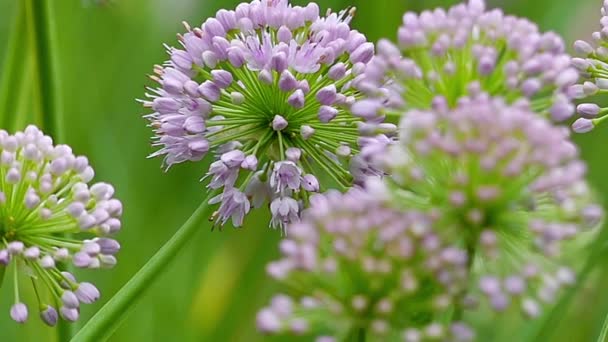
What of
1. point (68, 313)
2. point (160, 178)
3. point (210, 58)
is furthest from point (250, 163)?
point (160, 178)

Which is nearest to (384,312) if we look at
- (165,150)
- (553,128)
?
(553,128)

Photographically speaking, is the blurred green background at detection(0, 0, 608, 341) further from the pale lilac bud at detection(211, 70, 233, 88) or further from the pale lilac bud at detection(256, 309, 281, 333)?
the pale lilac bud at detection(256, 309, 281, 333)

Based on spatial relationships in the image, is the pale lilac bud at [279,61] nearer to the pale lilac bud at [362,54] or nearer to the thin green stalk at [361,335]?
the pale lilac bud at [362,54]

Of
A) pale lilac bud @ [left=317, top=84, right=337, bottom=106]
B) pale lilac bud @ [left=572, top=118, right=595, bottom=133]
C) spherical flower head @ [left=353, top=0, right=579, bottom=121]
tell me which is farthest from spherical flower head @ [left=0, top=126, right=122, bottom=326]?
pale lilac bud @ [left=572, top=118, right=595, bottom=133]

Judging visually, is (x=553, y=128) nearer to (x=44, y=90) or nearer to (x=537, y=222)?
(x=537, y=222)

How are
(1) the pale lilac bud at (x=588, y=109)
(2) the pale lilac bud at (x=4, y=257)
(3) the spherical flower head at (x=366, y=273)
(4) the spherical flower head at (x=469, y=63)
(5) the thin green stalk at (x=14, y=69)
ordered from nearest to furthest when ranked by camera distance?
(3) the spherical flower head at (x=366, y=273), (4) the spherical flower head at (x=469, y=63), (2) the pale lilac bud at (x=4, y=257), (1) the pale lilac bud at (x=588, y=109), (5) the thin green stalk at (x=14, y=69)

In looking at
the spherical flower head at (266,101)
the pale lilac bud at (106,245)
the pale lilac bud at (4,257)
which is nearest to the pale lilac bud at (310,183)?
the spherical flower head at (266,101)
